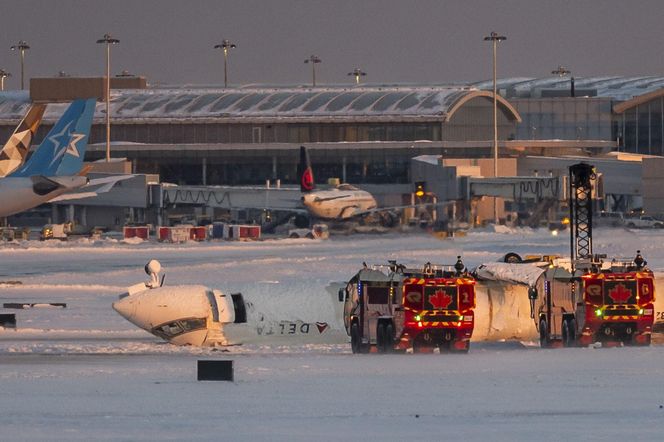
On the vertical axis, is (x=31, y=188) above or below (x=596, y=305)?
above

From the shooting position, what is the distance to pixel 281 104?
524 feet

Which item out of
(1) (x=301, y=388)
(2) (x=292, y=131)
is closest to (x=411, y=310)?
(1) (x=301, y=388)

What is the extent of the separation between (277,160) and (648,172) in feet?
136

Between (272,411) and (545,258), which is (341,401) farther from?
(545,258)

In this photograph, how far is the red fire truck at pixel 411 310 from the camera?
35.1 metres

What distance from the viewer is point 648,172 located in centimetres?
12706

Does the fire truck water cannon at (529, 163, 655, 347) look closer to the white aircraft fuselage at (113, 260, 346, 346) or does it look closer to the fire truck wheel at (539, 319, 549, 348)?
the fire truck wheel at (539, 319, 549, 348)

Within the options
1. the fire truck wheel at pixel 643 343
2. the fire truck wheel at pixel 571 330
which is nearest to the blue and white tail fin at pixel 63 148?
the fire truck wheel at pixel 571 330

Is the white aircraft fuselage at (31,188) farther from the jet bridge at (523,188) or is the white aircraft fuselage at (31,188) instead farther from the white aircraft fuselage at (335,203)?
the white aircraft fuselage at (335,203)

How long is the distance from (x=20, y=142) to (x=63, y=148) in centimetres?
705

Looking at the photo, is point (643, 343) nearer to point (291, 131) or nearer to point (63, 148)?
point (63, 148)

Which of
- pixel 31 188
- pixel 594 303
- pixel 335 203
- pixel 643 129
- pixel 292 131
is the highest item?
pixel 643 129

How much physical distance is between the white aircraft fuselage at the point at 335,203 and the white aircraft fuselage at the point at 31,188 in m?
41.9

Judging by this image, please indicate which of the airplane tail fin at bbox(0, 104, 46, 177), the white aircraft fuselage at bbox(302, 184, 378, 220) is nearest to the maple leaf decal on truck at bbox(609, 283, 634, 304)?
the airplane tail fin at bbox(0, 104, 46, 177)
